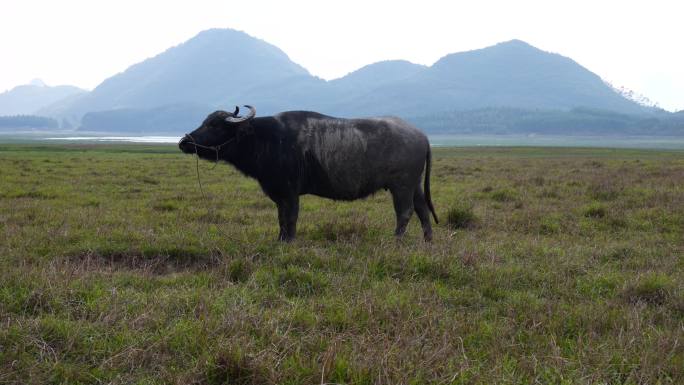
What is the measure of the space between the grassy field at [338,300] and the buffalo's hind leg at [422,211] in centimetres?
24

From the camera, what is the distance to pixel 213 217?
10.0 metres

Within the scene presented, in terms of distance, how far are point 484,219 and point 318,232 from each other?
358 cm

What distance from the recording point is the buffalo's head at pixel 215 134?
802cm

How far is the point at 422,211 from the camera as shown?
855 centimetres

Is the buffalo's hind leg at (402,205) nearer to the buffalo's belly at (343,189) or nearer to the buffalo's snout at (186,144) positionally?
the buffalo's belly at (343,189)

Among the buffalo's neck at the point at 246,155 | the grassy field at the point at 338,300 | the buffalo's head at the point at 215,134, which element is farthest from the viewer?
the buffalo's neck at the point at 246,155

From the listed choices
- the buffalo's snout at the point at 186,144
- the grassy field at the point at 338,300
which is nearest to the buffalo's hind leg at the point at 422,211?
the grassy field at the point at 338,300

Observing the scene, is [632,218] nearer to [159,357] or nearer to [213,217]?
[213,217]

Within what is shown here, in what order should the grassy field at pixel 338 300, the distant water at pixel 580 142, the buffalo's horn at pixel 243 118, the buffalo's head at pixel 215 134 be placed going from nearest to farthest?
the grassy field at pixel 338 300
the buffalo's horn at pixel 243 118
the buffalo's head at pixel 215 134
the distant water at pixel 580 142

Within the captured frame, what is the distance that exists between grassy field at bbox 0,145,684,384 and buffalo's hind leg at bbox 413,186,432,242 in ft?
0.79

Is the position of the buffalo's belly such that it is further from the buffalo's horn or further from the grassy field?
the buffalo's horn

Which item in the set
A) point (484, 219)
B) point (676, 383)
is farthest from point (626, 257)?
point (676, 383)

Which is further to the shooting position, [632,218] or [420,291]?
[632,218]

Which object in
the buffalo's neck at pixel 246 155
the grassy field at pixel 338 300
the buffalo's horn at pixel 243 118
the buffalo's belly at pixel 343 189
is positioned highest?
the buffalo's horn at pixel 243 118
